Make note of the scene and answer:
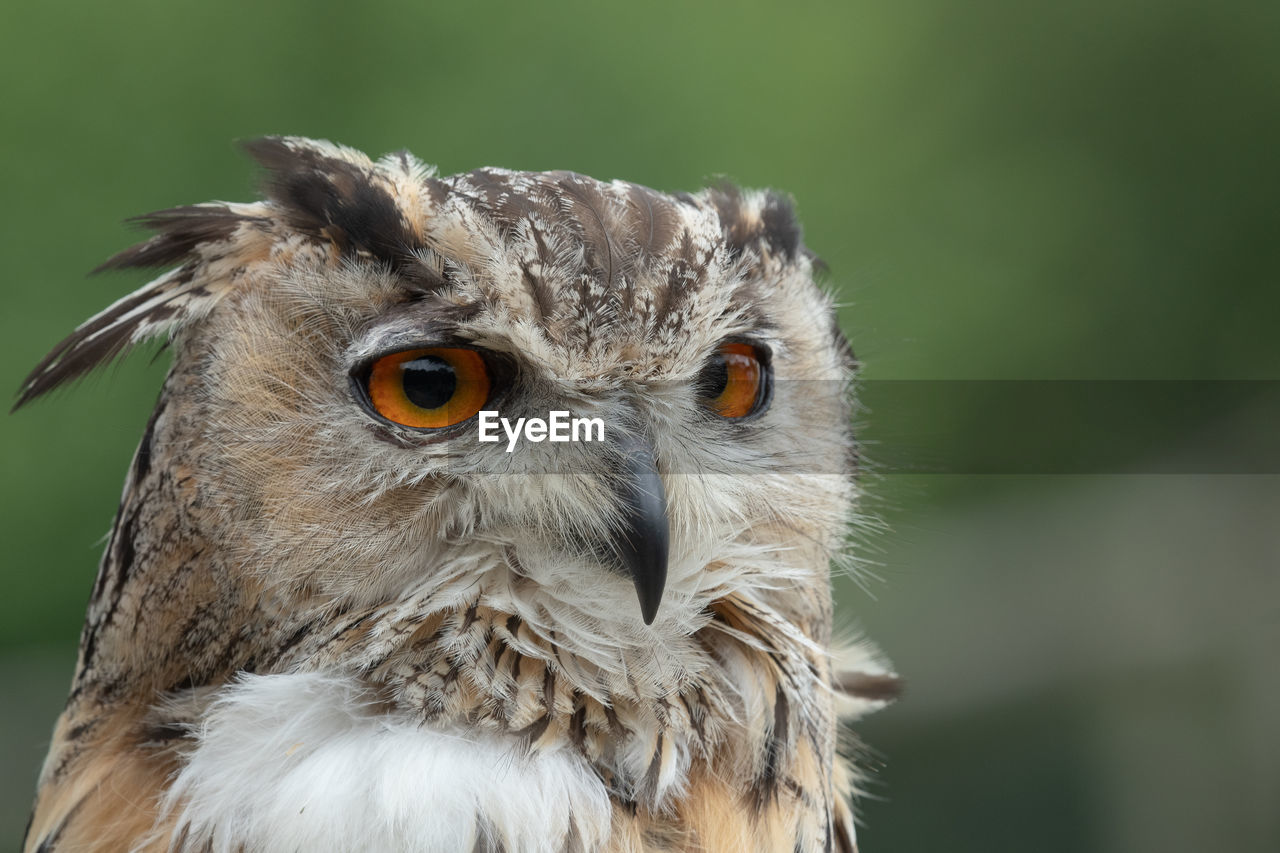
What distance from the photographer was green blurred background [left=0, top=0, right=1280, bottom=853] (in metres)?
3.12

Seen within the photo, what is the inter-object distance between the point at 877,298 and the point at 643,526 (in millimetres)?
1886

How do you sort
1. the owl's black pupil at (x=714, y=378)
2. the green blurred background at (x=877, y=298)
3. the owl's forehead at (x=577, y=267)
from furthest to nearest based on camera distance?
the green blurred background at (x=877, y=298)
the owl's black pupil at (x=714, y=378)
the owl's forehead at (x=577, y=267)

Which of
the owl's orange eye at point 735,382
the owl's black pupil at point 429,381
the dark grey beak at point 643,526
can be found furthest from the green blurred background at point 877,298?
the owl's black pupil at point 429,381

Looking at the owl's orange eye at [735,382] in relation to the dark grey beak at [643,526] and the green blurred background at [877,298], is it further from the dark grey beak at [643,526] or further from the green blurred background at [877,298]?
the green blurred background at [877,298]

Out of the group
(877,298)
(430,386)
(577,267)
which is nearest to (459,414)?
(430,386)

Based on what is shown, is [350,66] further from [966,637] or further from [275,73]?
[966,637]

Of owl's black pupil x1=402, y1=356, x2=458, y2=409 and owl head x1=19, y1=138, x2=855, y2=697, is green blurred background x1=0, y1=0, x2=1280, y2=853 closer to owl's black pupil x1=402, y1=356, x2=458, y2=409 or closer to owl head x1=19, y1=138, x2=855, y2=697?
owl head x1=19, y1=138, x2=855, y2=697

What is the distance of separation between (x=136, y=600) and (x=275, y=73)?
110 inches

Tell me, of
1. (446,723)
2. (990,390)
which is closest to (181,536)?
(446,723)

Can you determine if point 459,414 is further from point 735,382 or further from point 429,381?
point 735,382

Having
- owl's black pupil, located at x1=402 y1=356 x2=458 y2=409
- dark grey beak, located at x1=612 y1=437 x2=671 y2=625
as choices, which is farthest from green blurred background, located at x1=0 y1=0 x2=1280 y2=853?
owl's black pupil, located at x1=402 y1=356 x2=458 y2=409

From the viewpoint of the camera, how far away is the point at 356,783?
40.3 inches

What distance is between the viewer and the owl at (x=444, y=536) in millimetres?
1020

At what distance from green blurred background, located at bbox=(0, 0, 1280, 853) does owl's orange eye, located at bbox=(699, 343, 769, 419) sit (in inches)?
69.5
